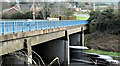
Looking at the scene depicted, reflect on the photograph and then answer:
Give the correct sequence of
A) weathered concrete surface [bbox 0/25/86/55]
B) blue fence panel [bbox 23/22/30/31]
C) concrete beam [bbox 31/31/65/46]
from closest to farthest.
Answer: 1. weathered concrete surface [bbox 0/25/86/55]
2. blue fence panel [bbox 23/22/30/31]
3. concrete beam [bbox 31/31/65/46]

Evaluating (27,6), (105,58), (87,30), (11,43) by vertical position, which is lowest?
(105,58)

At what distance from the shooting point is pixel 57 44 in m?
16.9

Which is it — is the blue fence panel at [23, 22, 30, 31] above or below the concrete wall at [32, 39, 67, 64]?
above

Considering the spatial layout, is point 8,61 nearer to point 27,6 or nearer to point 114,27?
point 114,27

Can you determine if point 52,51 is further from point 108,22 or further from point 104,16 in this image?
point 104,16

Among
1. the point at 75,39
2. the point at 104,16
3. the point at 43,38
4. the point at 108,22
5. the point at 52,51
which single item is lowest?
the point at 75,39

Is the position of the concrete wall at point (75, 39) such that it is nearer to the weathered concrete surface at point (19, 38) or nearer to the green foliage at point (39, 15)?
the green foliage at point (39, 15)

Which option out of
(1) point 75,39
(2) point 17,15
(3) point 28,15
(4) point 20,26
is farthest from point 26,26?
(3) point 28,15

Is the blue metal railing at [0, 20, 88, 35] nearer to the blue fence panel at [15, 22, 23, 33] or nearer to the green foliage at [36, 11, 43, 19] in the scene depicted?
the blue fence panel at [15, 22, 23, 33]

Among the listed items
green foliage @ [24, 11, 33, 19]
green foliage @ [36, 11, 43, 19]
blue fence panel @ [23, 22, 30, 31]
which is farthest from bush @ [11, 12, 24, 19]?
blue fence panel @ [23, 22, 30, 31]

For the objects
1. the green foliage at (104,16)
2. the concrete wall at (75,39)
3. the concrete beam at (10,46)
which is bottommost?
the concrete wall at (75,39)

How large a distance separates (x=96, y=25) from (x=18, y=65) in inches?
817

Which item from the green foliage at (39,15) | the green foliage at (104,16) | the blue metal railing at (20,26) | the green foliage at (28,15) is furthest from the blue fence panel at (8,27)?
the green foliage at (39,15)

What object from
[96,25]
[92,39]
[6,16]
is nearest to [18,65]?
[92,39]
